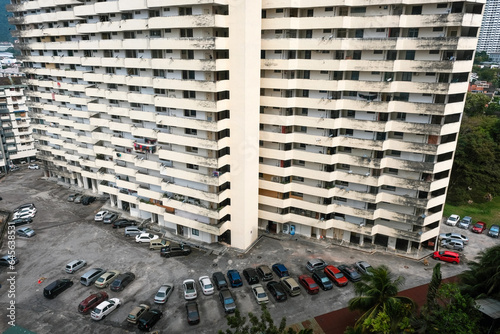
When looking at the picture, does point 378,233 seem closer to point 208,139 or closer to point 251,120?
point 251,120

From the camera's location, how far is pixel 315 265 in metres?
40.2

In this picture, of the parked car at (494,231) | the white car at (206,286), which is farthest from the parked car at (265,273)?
the parked car at (494,231)

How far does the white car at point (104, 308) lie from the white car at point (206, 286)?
8652 millimetres

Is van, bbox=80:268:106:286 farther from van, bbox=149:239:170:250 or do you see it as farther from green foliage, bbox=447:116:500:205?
green foliage, bbox=447:116:500:205

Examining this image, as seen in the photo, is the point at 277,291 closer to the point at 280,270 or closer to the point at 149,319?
the point at 280,270

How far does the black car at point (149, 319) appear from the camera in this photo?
31.3 metres

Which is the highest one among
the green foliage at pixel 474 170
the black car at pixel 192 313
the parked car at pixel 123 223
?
the green foliage at pixel 474 170

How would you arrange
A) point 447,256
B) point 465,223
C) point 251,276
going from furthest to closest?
point 465,223, point 447,256, point 251,276

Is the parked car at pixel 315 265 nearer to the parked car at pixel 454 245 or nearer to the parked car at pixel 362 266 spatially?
the parked car at pixel 362 266

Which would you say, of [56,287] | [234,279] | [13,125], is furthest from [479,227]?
[13,125]

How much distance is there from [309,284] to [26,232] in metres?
40.9

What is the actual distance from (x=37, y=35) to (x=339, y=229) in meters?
59.2

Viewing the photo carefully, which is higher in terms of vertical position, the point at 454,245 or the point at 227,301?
the point at 227,301

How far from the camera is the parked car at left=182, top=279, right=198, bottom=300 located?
35.2 meters
